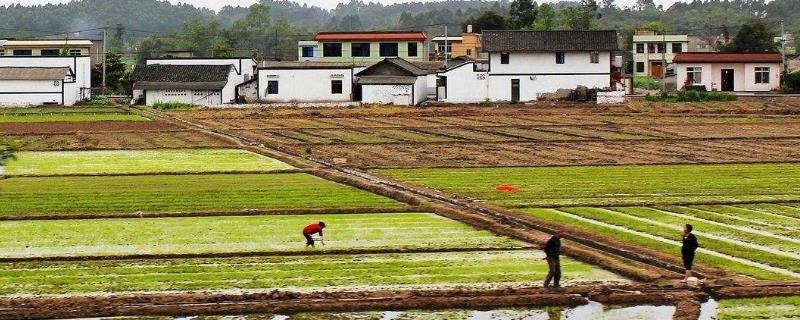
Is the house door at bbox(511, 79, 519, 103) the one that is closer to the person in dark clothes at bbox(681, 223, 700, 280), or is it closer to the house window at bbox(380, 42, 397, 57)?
the house window at bbox(380, 42, 397, 57)

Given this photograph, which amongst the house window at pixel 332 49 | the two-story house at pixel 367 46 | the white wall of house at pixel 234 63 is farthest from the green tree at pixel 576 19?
the white wall of house at pixel 234 63

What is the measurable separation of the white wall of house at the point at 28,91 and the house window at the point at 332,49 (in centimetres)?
2296

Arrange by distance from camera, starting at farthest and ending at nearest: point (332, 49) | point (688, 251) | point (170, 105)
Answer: point (332, 49)
point (170, 105)
point (688, 251)

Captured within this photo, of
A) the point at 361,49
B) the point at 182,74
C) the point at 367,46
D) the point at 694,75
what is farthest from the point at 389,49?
the point at 694,75

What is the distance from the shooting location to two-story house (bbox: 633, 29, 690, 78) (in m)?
127

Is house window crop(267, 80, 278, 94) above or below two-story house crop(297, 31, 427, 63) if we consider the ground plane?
below

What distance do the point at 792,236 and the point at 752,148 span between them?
2491 centimetres

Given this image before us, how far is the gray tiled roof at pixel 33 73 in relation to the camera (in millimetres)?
92562

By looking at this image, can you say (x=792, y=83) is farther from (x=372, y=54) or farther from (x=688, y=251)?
(x=688, y=251)

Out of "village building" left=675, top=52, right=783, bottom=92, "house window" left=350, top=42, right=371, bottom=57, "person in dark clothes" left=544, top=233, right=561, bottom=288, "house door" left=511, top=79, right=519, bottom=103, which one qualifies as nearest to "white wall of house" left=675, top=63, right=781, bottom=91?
"village building" left=675, top=52, right=783, bottom=92

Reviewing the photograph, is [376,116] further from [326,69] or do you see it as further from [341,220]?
[341,220]

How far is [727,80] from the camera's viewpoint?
95.2 meters

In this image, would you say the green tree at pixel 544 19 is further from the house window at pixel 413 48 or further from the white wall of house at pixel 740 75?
the white wall of house at pixel 740 75

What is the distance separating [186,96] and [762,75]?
3994 cm
